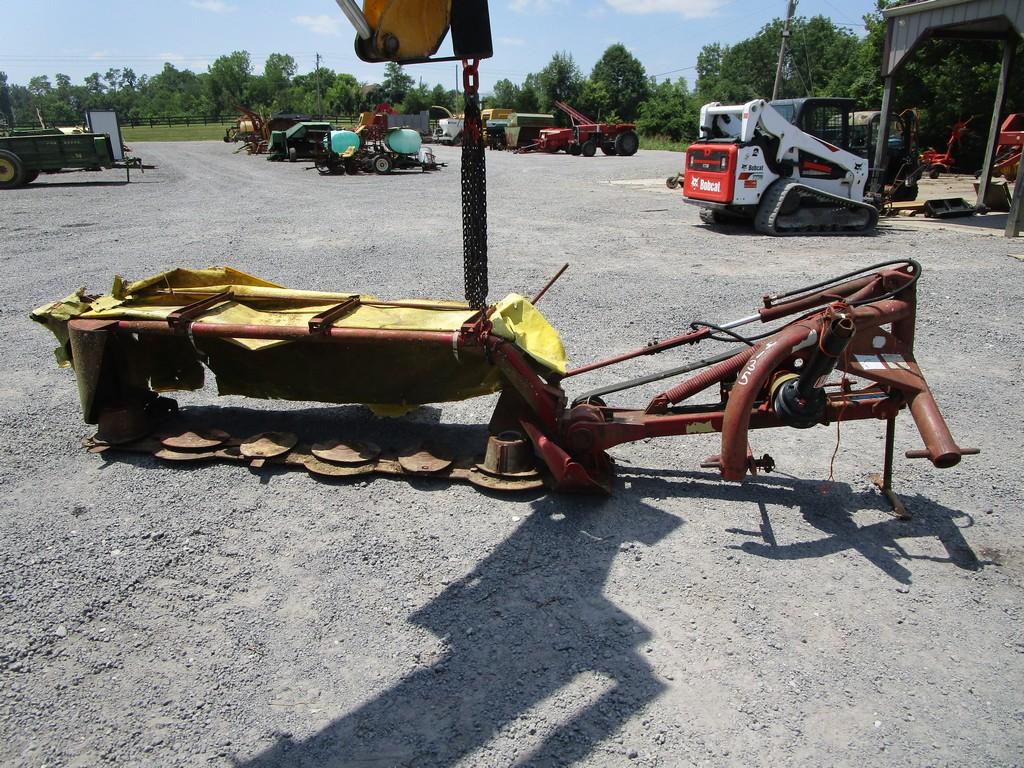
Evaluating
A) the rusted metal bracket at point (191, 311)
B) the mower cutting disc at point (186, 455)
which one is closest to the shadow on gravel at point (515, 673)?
the mower cutting disc at point (186, 455)

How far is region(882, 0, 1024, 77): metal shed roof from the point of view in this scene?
11914mm

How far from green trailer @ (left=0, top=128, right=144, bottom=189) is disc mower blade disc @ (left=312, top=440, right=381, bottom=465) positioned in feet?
64.3

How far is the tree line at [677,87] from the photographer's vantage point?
2492cm

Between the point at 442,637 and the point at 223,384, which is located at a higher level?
the point at 223,384

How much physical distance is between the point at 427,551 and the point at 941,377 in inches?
167

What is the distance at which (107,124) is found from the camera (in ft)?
85.5

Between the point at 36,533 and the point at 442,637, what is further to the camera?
the point at 36,533

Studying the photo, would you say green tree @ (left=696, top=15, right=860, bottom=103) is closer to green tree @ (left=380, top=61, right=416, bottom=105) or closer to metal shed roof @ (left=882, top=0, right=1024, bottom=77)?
green tree @ (left=380, top=61, right=416, bottom=105)

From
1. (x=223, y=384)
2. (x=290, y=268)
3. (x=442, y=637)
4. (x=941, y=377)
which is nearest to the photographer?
(x=442, y=637)


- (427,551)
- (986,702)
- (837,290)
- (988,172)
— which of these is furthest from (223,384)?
(988,172)

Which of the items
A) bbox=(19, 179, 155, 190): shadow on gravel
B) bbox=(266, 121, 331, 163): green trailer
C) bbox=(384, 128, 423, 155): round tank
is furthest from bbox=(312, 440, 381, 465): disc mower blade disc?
bbox=(266, 121, 331, 163): green trailer

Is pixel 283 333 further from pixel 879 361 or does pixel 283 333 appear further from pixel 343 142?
pixel 343 142

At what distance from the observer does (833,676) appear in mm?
2654

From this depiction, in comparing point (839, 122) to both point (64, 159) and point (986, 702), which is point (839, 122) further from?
point (64, 159)
